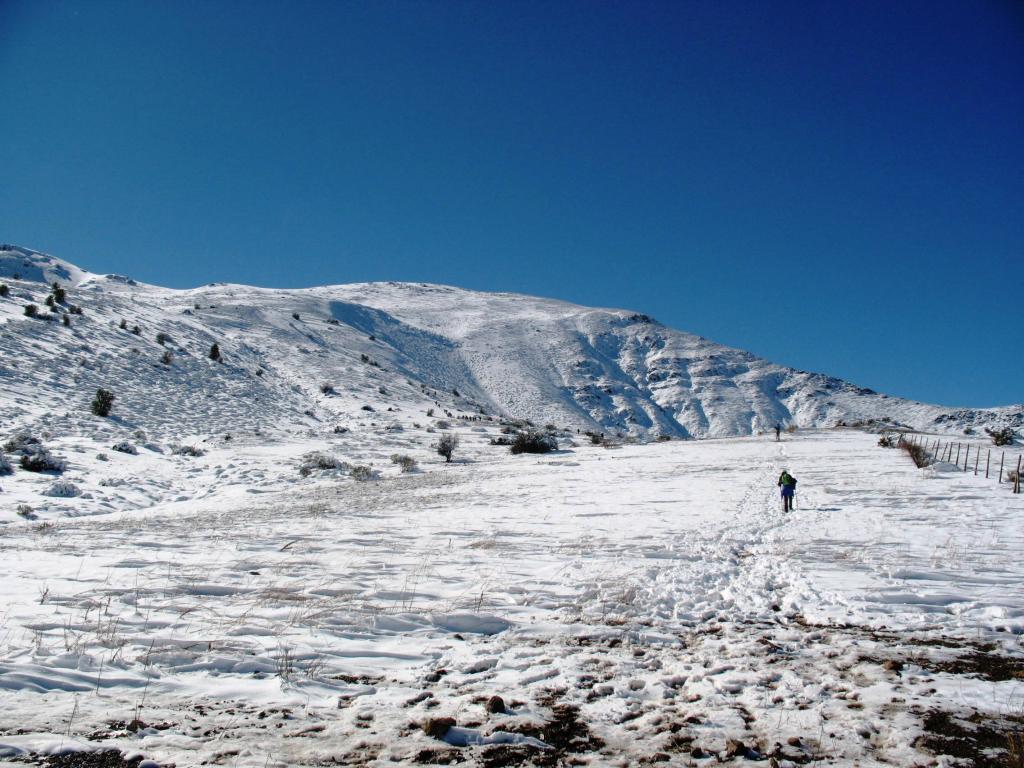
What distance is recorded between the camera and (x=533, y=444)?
36812 mm

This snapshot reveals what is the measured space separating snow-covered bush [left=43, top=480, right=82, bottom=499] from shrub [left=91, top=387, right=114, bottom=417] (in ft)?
38.8

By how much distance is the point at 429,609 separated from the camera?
671cm

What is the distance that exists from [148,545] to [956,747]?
11.3 metres

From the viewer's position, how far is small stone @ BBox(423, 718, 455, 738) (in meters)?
3.86

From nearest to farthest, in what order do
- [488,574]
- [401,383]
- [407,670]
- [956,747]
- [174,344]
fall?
[956,747] → [407,670] → [488,574] → [174,344] → [401,383]

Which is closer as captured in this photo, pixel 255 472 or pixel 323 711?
pixel 323 711

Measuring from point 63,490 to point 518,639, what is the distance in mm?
16161

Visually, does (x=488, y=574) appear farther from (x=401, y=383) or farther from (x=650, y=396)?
(x=650, y=396)

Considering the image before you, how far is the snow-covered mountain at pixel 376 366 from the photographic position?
32125 mm

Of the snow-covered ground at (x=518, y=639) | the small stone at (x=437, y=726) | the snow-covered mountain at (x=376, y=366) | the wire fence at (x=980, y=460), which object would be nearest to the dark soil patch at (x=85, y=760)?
the snow-covered ground at (x=518, y=639)

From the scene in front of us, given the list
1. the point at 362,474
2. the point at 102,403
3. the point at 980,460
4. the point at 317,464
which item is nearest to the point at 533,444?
the point at 362,474

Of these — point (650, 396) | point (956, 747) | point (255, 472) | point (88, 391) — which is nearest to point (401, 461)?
point (255, 472)

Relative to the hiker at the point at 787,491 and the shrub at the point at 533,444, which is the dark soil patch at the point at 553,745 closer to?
the hiker at the point at 787,491

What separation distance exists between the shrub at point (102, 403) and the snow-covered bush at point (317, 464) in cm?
982
